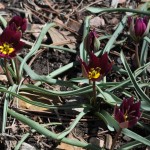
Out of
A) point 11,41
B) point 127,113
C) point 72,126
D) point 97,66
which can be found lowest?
point 72,126

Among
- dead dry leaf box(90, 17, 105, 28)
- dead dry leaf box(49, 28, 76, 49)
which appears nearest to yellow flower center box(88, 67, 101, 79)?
dead dry leaf box(49, 28, 76, 49)

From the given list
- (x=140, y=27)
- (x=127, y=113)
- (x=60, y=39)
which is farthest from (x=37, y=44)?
(x=127, y=113)

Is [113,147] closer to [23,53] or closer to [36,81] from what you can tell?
[36,81]

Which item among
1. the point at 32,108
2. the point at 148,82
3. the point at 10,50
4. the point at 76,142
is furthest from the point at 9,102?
the point at 148,82

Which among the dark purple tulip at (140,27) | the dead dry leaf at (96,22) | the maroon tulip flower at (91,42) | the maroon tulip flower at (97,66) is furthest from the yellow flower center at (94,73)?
the dead dry leaf at (96,22)

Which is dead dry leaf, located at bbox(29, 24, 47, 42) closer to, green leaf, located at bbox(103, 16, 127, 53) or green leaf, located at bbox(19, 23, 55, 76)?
green leaf, located at bbox(19, 23, 55, 76)

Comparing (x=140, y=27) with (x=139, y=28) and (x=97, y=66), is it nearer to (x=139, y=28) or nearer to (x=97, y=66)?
(x=139, y=28)
